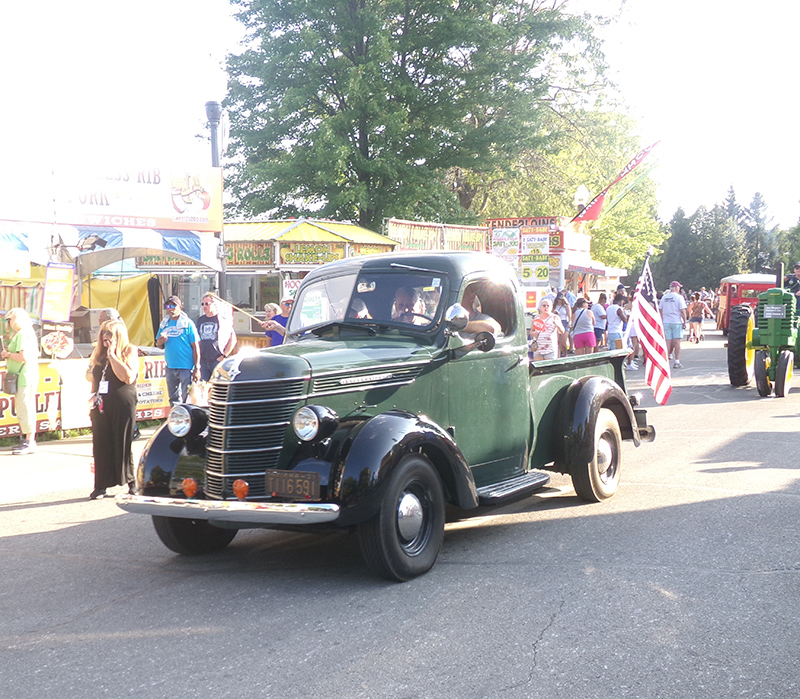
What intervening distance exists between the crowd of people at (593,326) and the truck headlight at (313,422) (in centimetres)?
933

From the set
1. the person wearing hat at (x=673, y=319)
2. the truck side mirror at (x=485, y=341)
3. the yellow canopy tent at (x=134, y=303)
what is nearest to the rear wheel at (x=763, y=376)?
the person wearing hat at (x=673, y=319)

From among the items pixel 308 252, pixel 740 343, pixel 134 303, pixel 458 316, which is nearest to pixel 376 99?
pixel 308 252

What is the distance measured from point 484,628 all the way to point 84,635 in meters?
2.02

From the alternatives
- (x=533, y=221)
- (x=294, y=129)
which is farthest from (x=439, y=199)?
(x=294, y=129)

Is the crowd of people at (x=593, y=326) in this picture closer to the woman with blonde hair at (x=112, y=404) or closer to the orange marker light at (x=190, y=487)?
the woman with blonde hair at (x=112, y=404)

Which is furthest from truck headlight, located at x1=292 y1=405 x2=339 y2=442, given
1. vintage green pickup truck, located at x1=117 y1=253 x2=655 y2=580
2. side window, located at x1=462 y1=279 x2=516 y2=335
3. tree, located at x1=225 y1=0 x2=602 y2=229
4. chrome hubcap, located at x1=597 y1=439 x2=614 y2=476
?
tree, located at x1=225 y1=0 x2=602 y2=229

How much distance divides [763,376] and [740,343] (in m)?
1.14

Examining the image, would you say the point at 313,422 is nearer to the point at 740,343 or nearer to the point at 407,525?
the point at 407,525

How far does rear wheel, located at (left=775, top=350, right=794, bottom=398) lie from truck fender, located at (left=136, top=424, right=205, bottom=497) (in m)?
11.8

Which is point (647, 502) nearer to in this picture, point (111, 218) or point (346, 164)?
point (111, 218)

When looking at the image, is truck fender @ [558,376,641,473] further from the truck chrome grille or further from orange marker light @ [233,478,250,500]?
orange marker light @ [233,478,250,500]

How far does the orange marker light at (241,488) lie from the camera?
5.16 meters

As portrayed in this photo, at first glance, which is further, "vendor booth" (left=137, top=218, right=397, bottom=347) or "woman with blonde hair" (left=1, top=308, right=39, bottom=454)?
"vendor booth" (left=137, top=218, right=397, bottom=347)

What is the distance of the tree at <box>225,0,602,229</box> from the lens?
1061 inches
